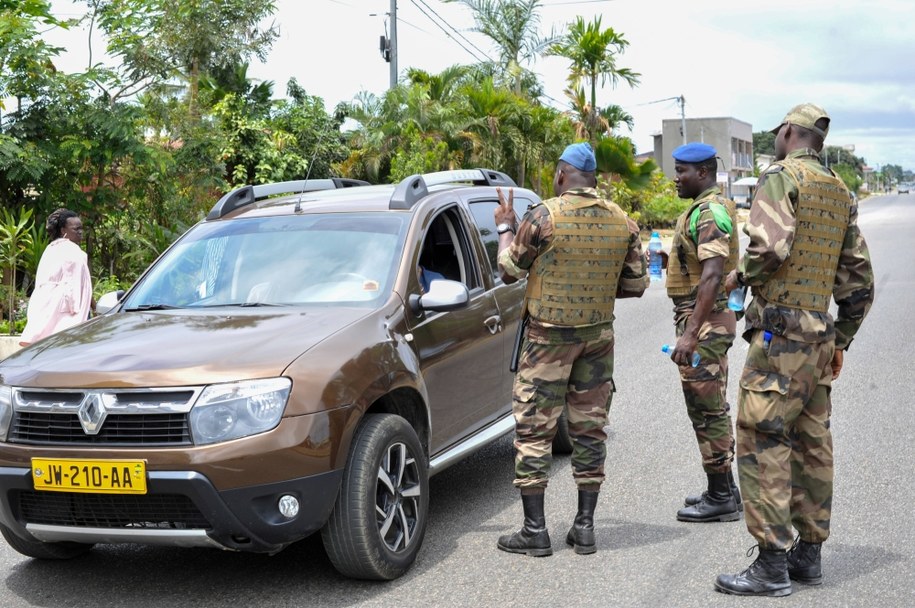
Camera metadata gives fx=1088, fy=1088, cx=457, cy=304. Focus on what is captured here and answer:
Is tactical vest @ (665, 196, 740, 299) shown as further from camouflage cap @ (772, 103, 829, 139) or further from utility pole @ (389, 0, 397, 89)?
utility pole @ (389, 0, 397, 89)

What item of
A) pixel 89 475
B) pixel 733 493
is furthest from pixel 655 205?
pixel 89 475

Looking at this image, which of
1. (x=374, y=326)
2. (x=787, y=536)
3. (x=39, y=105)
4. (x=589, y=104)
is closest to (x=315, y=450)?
(x=374, y=326)

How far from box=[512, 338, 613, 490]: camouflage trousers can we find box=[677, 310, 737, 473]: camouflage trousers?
2.02 ft

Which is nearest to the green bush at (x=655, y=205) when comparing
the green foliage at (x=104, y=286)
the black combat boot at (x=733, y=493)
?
the green foliage at (x=104, y=286)

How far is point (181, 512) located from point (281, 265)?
1642 millimetres

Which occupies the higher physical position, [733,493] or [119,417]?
[119,417]

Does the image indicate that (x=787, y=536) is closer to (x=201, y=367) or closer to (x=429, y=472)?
(x=429, y=472)

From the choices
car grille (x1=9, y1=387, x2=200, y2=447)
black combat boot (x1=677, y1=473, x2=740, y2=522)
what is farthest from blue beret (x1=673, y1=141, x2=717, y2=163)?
car grille (x1=9, y1=387, x2=200, y2=447)

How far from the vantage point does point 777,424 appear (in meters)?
4.48

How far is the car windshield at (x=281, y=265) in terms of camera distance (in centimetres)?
531

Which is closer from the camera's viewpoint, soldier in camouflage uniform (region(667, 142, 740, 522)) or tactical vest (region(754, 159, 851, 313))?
tactical vest (region(754, 159, 851, 313))

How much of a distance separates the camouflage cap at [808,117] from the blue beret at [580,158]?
95 cm

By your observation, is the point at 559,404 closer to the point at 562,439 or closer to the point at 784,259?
the point at 784,259

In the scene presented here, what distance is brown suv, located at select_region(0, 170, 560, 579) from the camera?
4.18 meters
